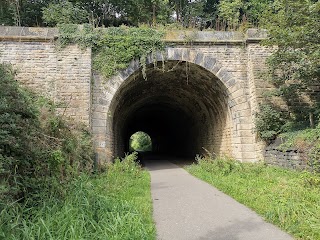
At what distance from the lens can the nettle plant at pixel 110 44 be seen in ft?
34.4

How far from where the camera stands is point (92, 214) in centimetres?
409

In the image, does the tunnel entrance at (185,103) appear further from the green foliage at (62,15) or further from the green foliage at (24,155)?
the green foliage at (24,155)

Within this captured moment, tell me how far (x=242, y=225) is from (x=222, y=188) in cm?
275

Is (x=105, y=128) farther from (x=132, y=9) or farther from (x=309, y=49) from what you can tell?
(x=132, y=9)

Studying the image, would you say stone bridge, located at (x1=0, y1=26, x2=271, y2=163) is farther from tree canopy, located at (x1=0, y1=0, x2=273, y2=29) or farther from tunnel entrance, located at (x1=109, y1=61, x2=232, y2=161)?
tree canopy, located at (x1=0, y1=0, x2=273, y2=29)

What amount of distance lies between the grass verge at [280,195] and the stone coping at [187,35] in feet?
15.7

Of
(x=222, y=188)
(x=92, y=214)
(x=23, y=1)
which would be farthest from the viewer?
(x=23, y=1)

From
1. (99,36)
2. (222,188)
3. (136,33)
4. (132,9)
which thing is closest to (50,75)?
(99,36)

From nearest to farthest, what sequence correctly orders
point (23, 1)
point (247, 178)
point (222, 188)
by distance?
1. point (222, 188)
2. point (247, 178)
3. point (23, 1)

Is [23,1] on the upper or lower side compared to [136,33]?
upper

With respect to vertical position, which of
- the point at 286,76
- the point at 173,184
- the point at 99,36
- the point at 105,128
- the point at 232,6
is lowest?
the point at 173,184

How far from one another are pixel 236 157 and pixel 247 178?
3.23 meters

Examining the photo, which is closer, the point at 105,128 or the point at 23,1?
A: the point at 105,128

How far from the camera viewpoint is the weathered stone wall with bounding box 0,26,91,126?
1012 cm
